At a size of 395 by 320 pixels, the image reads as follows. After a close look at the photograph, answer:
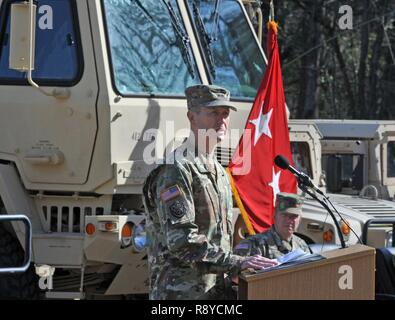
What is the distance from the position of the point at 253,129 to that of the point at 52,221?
1.72m

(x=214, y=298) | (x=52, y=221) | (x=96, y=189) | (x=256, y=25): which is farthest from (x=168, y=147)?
(x=214, y=298)

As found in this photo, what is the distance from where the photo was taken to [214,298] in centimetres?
375

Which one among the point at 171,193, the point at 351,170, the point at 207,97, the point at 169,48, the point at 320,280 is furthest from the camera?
the point at 351,170

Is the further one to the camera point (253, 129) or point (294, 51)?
point (294, 51)

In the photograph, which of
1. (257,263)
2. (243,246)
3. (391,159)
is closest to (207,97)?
(257,263)

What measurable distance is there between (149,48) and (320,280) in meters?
3.51

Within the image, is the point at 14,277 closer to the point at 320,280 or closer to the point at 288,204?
the point at 288,204

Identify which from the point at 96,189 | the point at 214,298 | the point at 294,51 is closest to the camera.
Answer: the point at 214,298

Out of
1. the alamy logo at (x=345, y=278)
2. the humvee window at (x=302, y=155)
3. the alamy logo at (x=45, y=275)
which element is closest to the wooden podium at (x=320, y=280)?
the alamy logo at (x=345, y=278)

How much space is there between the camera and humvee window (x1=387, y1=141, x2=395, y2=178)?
962 cm

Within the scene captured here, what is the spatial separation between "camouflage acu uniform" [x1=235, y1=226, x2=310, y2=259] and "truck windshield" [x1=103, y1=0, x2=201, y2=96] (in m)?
1.70

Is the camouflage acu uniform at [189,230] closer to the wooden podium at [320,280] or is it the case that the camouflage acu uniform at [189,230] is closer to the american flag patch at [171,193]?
the american flag patch at [171,193]

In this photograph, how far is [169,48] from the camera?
22.1 feet
